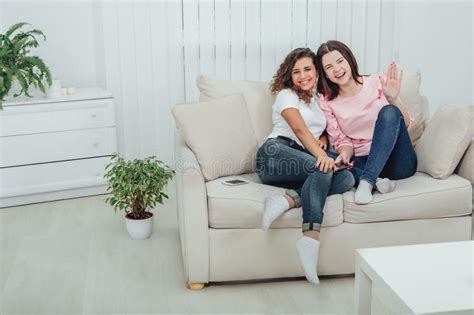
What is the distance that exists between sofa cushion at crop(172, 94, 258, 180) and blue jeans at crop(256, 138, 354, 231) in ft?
0.39

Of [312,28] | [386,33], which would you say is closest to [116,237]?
[312,28]

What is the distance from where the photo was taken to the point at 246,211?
9.45ft

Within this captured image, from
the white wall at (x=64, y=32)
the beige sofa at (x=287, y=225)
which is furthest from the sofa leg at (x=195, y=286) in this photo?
the white wall at (x=64, y=32)

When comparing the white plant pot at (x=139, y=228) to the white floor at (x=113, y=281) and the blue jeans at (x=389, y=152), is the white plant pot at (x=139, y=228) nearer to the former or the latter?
the white floor at (x=113, y=281)

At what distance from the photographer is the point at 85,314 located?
2.72m

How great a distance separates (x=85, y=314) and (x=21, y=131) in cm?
167

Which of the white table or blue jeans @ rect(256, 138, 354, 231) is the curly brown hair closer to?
blue jeans @ rect(256, 138, 354, 231)

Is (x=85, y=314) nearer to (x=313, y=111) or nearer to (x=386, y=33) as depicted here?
(x=313, y=111)

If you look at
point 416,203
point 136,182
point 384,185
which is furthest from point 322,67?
point 136,182

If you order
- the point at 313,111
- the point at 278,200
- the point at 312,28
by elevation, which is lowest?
the point at 278,200

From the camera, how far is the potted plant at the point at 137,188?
334 centimetres

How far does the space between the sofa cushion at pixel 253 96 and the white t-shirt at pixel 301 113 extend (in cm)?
13

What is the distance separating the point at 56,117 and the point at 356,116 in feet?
6.20

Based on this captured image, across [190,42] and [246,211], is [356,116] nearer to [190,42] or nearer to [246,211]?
[246,211]
